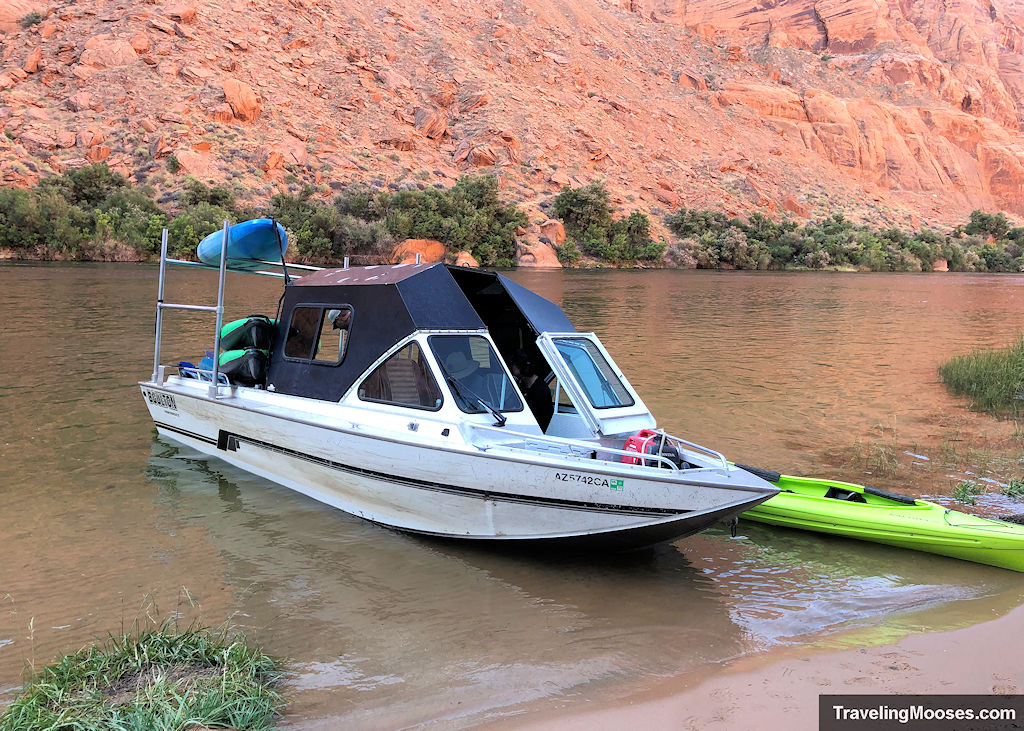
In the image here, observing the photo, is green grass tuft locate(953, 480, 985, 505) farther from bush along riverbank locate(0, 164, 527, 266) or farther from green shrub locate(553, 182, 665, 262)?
green shrub locate(553, 182, 665, 262)

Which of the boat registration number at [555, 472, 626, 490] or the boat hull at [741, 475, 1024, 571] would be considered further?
the boat hull at [741, 475, 1024, 571]

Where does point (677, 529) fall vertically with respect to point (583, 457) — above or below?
below

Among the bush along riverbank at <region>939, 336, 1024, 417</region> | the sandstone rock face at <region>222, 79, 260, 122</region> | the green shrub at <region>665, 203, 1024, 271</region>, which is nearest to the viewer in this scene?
the bush along riverbank at <region>939, 336, 1024, 417</region>

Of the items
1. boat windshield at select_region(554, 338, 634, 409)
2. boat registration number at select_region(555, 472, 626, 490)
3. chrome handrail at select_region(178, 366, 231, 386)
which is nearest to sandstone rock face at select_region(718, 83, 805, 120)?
chrome handrail at select_region(178, 366, 231, 386)

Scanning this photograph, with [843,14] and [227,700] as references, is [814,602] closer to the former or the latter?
[227,700]

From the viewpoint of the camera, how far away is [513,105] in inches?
2913

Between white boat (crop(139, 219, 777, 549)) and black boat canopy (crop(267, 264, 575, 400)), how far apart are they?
0.06 ft

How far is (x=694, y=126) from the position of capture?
86375mm

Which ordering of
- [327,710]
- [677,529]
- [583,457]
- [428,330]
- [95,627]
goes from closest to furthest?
[327,710] → [95,627] → [677,529] → [583,457] → [428,330]

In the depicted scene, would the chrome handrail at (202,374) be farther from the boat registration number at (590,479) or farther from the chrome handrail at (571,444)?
the boat registration number at (590,479)

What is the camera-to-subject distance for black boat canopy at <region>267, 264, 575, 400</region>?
7.56m

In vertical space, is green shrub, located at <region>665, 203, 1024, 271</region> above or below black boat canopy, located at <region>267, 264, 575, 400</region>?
above

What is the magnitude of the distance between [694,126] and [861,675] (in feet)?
289

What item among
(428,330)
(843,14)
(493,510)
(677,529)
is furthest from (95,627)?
(843,14)
